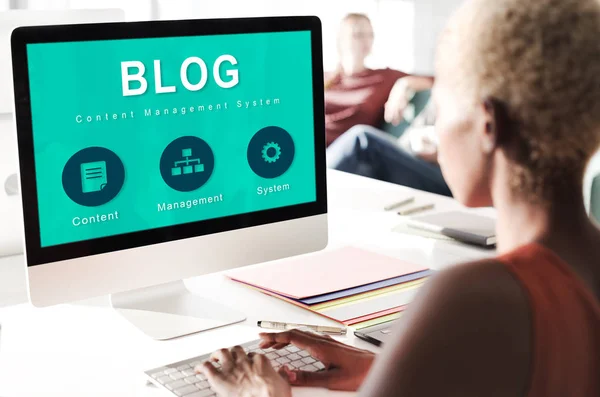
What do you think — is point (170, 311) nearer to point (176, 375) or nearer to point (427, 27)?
point (176, 375)

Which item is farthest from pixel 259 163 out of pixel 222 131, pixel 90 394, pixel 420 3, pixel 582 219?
pixel 420 3

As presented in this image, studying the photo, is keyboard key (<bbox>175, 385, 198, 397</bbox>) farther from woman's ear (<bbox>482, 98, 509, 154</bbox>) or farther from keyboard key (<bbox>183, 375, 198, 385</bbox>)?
woman's ear (<bbox>482, 98, 509, 154</bbox>)

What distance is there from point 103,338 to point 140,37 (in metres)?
0.52

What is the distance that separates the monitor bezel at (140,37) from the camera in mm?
1241

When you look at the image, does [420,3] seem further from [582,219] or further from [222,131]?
[582,219]

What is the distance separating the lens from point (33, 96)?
1.25m

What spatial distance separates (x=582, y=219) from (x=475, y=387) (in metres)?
0.22

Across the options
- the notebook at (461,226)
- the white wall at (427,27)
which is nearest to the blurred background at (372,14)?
the white wall at (427,27)

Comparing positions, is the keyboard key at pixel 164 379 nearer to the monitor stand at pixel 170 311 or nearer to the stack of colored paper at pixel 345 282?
the monitor stand at pixel 170 311

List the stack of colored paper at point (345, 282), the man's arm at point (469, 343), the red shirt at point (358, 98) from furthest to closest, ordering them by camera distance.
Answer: the red shirt at point (358, 98) < the stack of colored paper at point (345, 282) < the man's arm at point (469, 343)

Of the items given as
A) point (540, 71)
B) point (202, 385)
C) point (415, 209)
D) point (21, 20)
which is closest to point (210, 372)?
point (202, 385)

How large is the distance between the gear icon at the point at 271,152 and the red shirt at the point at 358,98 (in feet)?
10.4

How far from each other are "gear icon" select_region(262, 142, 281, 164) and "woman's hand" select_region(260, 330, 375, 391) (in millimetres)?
368

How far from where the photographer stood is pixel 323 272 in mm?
1665
